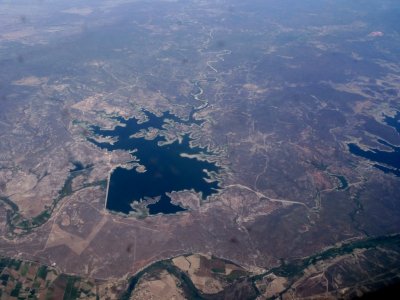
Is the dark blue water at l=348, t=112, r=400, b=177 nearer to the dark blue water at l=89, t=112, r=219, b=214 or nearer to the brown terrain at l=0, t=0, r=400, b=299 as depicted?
the brown terrain at l=0, t=0, r=400, b=299

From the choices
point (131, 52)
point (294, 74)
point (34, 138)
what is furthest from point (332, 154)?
point (131, 52)

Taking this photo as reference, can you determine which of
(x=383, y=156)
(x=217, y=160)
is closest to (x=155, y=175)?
(x=217, y=160)

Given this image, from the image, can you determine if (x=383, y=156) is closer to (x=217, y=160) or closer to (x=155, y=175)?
(x=217, y=160)

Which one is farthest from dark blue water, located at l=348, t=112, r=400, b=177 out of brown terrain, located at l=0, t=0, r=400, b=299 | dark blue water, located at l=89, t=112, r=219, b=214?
dark blue water, located at l=89, t=112, r=219, b=214

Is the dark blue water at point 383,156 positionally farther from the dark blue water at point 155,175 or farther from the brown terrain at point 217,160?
the dark blue water at point 155,175

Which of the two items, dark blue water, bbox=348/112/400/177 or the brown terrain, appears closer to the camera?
the brown terrain

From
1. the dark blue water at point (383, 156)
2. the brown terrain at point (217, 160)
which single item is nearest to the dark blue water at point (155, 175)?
the brown terrain at point (217, 160)

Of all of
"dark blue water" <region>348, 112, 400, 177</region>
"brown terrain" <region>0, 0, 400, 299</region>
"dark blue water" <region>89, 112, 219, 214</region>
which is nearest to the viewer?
"brown terrain" <region>0, 0, 400, 299</region>

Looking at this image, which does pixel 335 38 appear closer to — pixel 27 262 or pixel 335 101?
pixel 335 101
